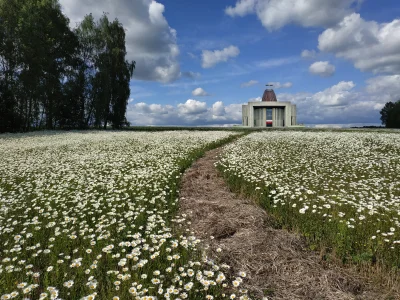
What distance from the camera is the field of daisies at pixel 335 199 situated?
18.6 feet

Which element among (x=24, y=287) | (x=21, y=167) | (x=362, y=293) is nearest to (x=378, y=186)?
(x=362, y=293)

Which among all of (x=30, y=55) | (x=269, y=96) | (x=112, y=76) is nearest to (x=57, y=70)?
(x=30, y=55)

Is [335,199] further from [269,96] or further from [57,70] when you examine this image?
[269,96]

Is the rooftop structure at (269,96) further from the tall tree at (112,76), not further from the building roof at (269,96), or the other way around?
the tall tree at (112,76)

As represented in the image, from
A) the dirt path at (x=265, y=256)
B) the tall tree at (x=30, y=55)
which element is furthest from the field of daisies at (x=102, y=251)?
the tall tree at (x=30, y=55)

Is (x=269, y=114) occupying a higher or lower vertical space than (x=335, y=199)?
higher

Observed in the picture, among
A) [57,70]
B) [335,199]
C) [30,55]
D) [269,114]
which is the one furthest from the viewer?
[269,114]

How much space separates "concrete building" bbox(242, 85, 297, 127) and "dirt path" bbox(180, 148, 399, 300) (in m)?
95.9

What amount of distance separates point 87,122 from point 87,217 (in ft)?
147

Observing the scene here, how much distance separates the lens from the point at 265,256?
5.31 m

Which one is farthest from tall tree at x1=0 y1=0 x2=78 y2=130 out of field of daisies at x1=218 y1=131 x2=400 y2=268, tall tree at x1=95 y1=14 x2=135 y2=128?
field of daisies at x1=218 y1=131 x2=400 y2=268

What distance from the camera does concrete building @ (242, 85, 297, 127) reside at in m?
101

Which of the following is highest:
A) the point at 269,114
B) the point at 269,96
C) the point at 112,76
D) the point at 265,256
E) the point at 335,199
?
the point at 269,96

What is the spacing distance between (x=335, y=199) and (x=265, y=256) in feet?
14.3
